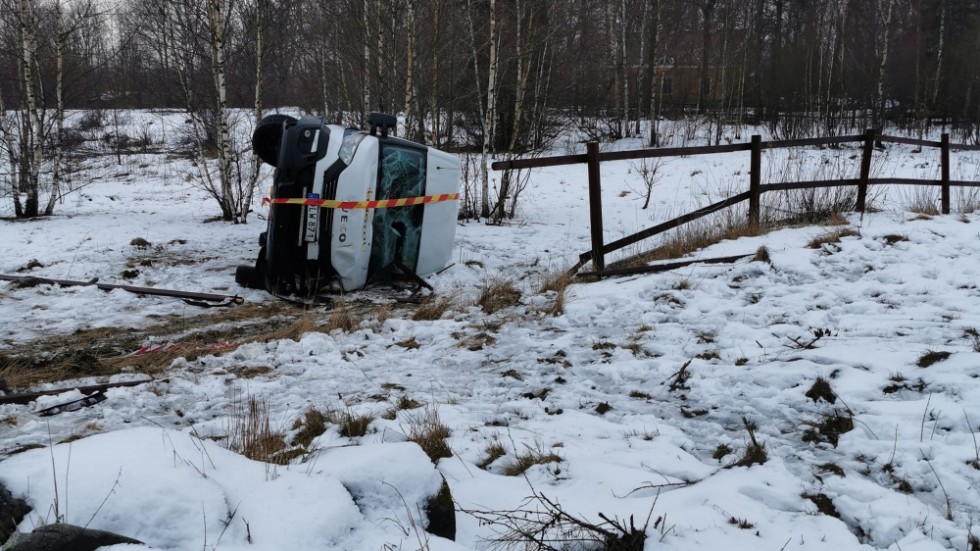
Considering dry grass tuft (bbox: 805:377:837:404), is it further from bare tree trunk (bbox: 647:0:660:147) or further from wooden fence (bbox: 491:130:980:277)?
bare tree trunk (bbox: 647:0:660:147)

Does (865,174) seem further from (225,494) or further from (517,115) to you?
(225,494)

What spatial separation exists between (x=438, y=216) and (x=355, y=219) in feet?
4.54

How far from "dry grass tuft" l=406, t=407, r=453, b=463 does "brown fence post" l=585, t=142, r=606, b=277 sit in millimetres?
3792

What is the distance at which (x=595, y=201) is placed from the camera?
23.2 ft

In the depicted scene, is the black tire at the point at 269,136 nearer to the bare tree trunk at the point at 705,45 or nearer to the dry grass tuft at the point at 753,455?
the dry grass tuft at the point at 753,455

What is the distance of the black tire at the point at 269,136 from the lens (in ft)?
24.7

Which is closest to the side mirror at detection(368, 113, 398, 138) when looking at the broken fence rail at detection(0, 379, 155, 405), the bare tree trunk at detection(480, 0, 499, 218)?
the broken fence rail at detection(0, 379, 155, 405)

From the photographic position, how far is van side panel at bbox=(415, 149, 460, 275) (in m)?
8.05

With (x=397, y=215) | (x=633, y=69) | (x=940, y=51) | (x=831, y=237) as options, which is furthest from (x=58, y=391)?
(x=940, y=51)

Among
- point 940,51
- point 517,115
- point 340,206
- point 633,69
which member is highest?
point 940,51

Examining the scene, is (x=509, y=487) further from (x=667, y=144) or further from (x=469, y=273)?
(x=667, y=144)

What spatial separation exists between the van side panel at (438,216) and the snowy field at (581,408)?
431 millimetres

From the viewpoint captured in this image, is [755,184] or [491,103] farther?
[491,103]

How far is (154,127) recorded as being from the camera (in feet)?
103
